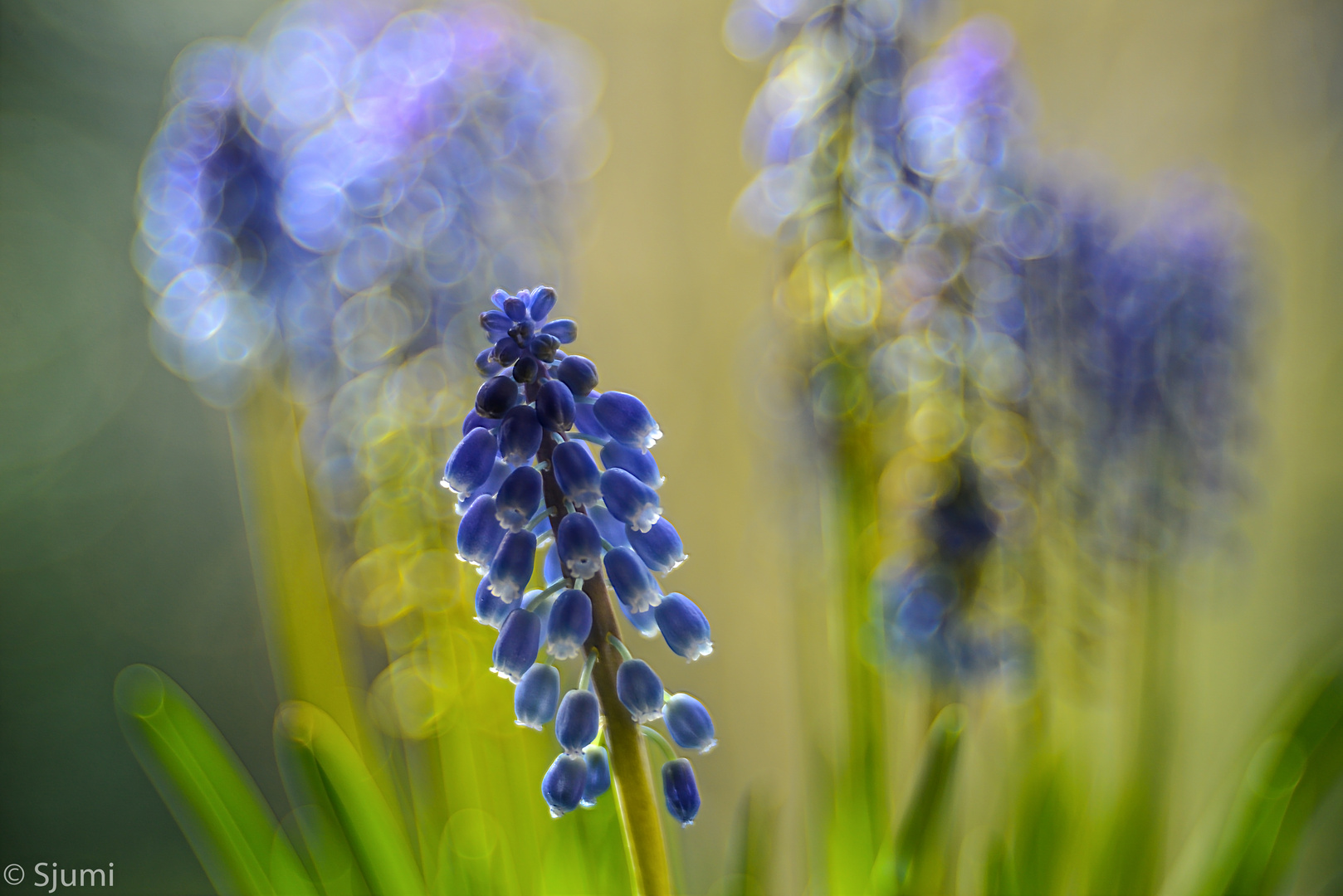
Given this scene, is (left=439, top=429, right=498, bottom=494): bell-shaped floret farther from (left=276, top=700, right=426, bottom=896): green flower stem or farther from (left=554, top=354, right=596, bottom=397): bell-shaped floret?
(left=276, top=700, right=426, bottom=896): green flower stem

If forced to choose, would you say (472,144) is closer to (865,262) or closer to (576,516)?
(865,262)

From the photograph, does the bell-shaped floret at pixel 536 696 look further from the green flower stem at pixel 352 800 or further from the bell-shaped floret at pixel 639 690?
the green flower stem at pixel 352 800

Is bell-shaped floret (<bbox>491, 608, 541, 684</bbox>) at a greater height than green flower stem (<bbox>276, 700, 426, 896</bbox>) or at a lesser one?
greater

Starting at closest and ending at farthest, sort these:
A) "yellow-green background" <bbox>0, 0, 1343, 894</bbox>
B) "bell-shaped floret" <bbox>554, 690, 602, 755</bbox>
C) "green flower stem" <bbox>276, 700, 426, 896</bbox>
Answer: "bell-shaped floret" <bbox>554, 690, 602, 755</bbox>
"green flower stem" <bbox>276, 700, 426, 896</bbox>
"yellow-green background" <bbox>0, 0, 1343, 894</bbox>

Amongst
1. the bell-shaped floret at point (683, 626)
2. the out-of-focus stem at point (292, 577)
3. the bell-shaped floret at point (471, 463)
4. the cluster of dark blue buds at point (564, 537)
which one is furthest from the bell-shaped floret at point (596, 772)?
the out-of-focus stem at point (292, 577)

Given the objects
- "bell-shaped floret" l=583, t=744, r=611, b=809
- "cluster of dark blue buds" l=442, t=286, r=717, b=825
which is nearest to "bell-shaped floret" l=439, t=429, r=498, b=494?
"cluster of dark blue buds" l=442, t=286, r=717, b=825

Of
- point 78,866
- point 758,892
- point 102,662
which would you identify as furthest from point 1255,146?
point 78,866
